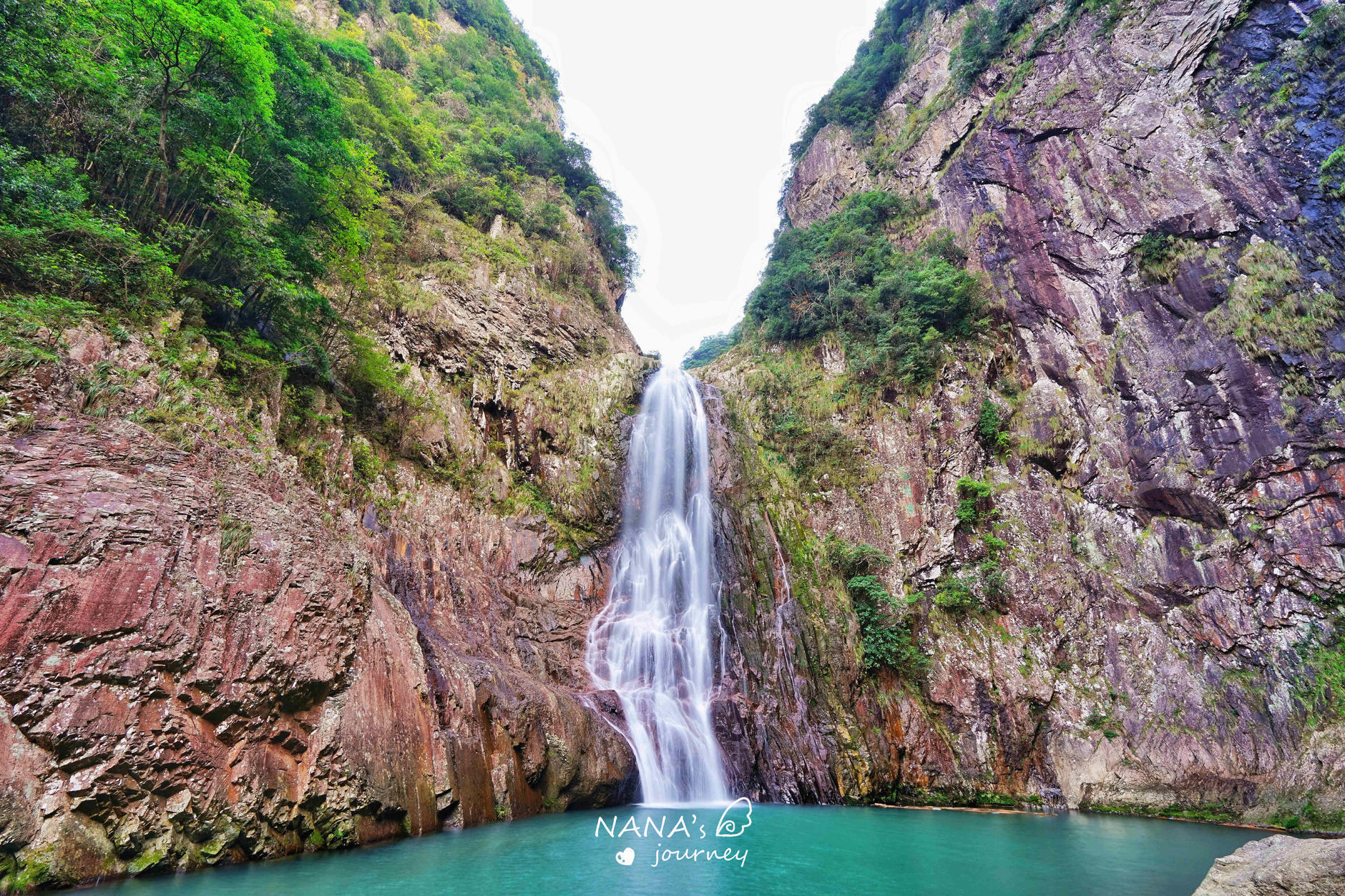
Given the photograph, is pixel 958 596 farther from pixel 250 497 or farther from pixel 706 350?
pixel 706 350

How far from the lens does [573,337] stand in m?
20.0

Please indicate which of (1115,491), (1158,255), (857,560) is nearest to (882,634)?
(857,560)

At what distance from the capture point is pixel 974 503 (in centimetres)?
1688

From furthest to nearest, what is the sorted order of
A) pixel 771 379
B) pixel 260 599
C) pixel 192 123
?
pixel 771 379, pixel 192 123, pixel 260 599

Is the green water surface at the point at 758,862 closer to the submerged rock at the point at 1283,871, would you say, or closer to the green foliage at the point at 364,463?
the submerged rock at the point at 1283,871

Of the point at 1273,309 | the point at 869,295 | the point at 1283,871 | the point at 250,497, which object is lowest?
the point at 1283,871

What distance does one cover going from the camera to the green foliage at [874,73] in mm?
29281

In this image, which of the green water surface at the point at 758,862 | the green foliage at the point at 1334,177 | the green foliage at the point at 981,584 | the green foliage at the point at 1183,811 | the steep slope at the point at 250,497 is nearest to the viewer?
the steep slope at the point at 250,497

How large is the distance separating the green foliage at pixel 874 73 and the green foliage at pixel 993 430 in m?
18.3

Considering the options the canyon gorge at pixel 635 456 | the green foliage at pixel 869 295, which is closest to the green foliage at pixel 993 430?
the canyon gorge at pixel 635 456

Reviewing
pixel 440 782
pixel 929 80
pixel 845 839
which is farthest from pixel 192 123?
pixel 929 80

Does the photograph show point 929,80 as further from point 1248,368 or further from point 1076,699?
point 1076,699

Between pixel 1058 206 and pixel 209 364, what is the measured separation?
22.8 metres

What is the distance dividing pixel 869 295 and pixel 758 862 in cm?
1908
